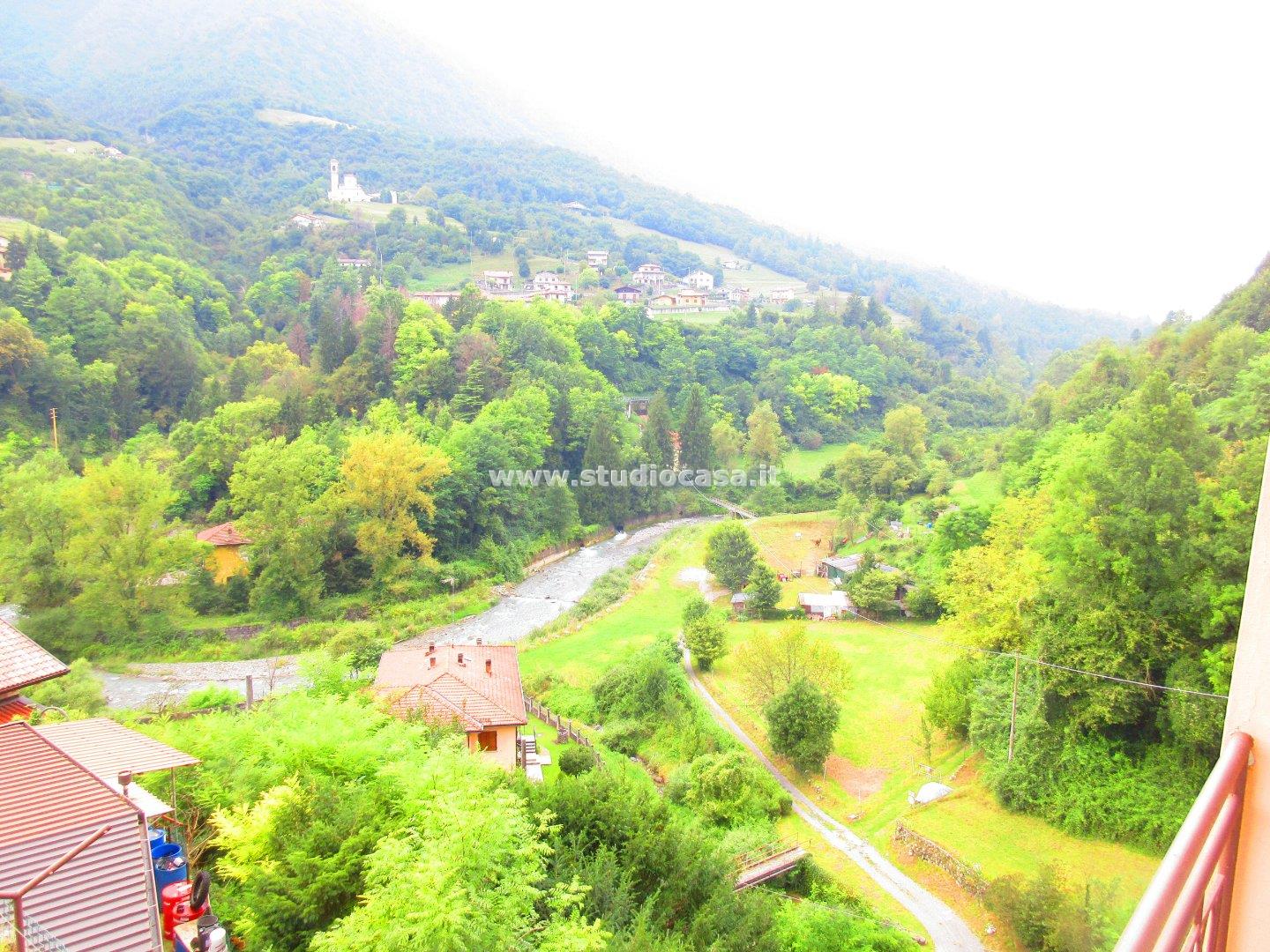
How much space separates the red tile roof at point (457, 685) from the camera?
15.9 m

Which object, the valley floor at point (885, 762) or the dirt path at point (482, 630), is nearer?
the valley floor at point (885, 762)

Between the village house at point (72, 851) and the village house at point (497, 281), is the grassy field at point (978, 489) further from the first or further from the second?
the village house at point (497, 281)

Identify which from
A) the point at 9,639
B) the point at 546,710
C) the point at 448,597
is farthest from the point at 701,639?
the point at 9,639

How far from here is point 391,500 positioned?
1337 inches

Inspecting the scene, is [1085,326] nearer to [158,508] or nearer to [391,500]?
[391,500]

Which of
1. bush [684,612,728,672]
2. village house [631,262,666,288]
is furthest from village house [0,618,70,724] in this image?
village house [631,262,666,288]

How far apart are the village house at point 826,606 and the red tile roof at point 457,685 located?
1528 centimetres

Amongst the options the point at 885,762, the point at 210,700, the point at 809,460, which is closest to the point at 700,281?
the point at 809,460

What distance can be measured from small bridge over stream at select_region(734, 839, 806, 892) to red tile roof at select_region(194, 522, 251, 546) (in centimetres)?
2623

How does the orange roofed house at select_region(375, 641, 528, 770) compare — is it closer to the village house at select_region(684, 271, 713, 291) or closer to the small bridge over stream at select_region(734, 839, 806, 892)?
the small bridge over stream at select_region(734, 839, 806, 892)

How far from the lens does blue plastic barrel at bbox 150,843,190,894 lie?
27.1 ft

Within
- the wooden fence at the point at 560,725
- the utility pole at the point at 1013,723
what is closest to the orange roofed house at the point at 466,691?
the wooden fence at the point at 560,725

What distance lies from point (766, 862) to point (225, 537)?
1094 inches

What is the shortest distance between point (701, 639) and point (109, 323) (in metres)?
40.8
